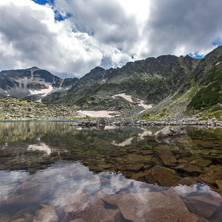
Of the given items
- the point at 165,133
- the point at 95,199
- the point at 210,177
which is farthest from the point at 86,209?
the point at 165,133

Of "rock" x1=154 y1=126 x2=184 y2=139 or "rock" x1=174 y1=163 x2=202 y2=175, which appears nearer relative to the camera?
"rock" x1=174 y1=163 x2=202 y2=175

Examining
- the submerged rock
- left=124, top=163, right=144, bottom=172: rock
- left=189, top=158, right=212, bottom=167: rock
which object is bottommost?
left=124, top=163, right=144, bottom=172: rock

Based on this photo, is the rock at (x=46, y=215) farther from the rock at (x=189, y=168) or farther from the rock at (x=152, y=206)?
the rock at (x=189, y=168)

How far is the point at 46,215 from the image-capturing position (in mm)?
4785

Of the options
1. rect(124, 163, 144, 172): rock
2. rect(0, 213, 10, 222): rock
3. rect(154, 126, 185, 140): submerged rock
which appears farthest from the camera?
rect(154, 126, 185, 140): submerged rock

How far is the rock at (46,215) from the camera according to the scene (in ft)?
14.9

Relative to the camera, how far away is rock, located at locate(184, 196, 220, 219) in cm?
480

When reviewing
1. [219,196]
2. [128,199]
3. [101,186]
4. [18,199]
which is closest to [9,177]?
[18,199]

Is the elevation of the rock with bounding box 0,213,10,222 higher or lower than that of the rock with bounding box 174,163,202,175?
lower

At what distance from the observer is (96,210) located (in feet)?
16.5

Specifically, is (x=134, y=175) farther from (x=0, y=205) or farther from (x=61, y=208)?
(x=0, y=205)

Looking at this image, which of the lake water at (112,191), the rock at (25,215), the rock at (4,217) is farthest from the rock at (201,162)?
the rock at (4,217)

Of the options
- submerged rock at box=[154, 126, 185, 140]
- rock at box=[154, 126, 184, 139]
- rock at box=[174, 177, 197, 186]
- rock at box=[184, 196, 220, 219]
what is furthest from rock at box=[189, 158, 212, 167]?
rock at box=[154, 126, 184, 139]

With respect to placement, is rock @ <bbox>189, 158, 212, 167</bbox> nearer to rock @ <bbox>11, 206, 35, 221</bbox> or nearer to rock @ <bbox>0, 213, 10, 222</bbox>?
rock @ <bbox>11, 206, 35, 221</bbox>
